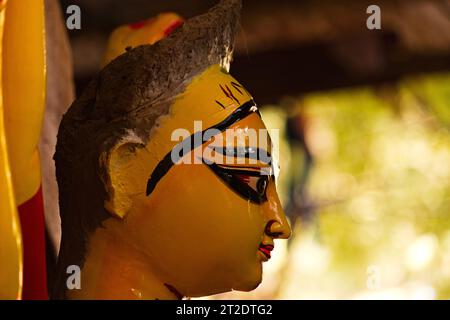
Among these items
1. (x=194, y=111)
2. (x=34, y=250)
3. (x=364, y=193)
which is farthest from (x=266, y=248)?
(x=364, y=193)

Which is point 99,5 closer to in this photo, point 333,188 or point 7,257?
point 7,257

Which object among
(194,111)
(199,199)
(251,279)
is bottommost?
(251,279)

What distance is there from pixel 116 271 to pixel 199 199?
19 cm

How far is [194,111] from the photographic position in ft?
5.67

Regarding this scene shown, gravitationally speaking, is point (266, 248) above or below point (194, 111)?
below

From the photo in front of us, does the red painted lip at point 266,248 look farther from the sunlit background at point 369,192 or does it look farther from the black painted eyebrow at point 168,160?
the sunlit background at point 369,192

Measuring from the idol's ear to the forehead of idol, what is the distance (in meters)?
0.02

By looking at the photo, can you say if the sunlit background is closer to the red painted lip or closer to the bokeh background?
the bokeh background

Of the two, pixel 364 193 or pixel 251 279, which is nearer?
pixel 251 279

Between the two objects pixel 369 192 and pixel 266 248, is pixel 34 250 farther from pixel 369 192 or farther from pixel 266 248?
pixel 369 192

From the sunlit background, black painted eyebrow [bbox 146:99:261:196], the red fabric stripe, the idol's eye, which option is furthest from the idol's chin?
the sunlit background

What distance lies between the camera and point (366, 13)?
324 centimetres

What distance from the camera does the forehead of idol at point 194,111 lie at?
5.61ft

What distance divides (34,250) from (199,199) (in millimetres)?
304
